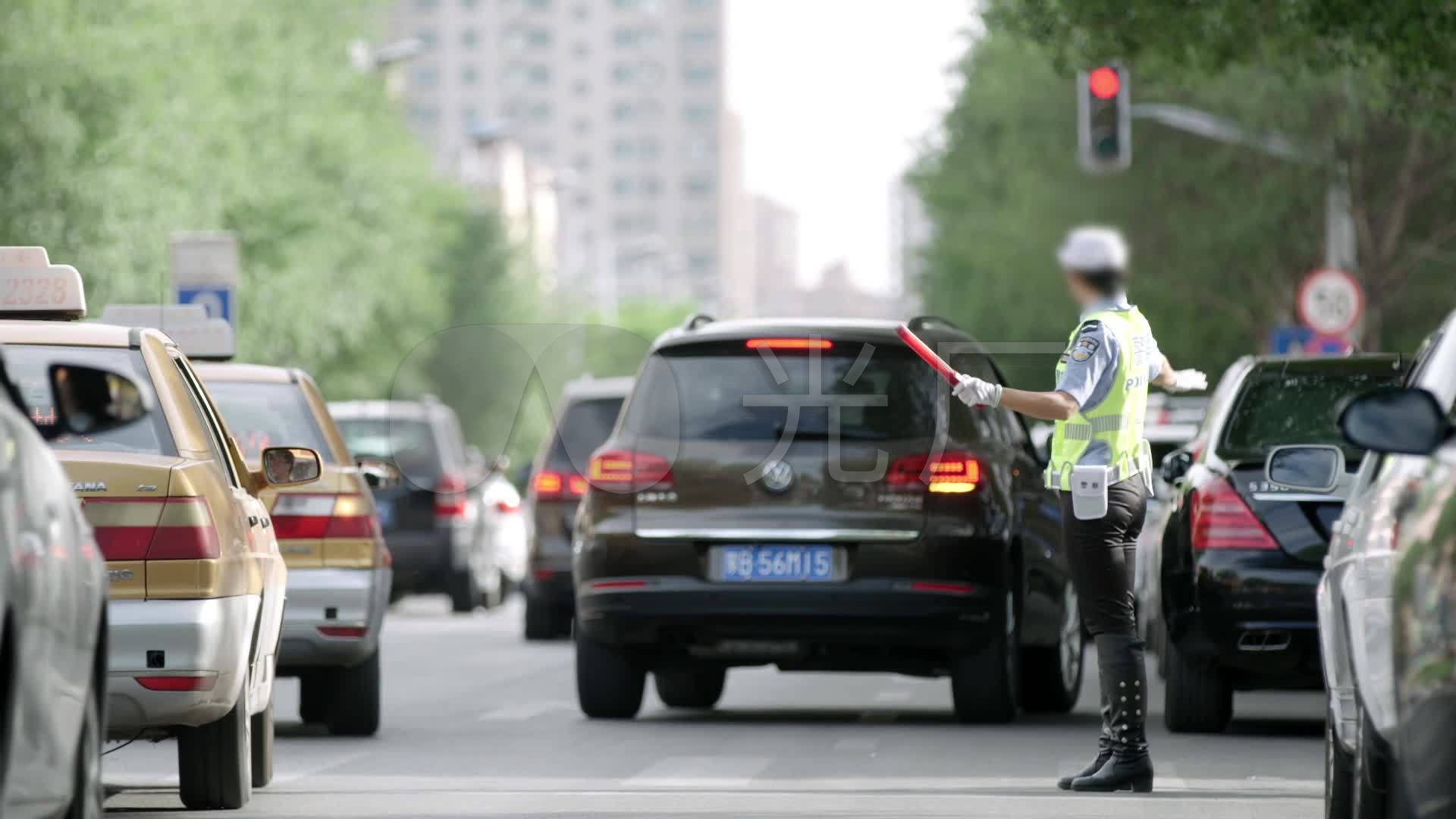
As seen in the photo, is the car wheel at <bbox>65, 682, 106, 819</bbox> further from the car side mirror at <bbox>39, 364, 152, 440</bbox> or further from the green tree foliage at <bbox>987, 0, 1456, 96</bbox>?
the green tree foliage at <bbox>987, 0, 1456, 96</bbox>

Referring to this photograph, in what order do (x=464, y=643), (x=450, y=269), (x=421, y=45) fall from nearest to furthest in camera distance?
1. (x=464, y=643)
2. (x=421, y=45)
3. (x=450, y=269)

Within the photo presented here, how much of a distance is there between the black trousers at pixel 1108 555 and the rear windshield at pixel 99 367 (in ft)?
9.79

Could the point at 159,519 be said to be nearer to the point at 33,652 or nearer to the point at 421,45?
the point at 33,652

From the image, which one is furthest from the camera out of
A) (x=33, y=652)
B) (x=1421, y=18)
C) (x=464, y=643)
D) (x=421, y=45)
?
(x=421, y=45)

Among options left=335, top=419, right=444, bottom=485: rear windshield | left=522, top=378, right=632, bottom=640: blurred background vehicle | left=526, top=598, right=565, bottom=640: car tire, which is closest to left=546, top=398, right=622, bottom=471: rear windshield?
left=522, top=378, right=632, bottom=640: blurred background vehicle

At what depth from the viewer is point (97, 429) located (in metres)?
9.38

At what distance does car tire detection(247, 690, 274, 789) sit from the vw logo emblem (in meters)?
2.98

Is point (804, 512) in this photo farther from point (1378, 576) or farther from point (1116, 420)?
point (1378, 576)

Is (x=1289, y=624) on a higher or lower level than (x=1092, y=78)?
lower

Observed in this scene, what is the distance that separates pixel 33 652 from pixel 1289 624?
7.78m

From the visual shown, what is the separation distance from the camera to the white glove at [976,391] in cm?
1004

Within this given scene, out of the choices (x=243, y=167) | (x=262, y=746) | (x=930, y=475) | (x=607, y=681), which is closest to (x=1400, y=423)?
(x=262, y=746)

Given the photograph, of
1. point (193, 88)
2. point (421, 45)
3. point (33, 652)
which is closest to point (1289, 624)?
point (33, 652)

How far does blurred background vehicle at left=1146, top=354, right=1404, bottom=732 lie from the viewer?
1289 centimetres
